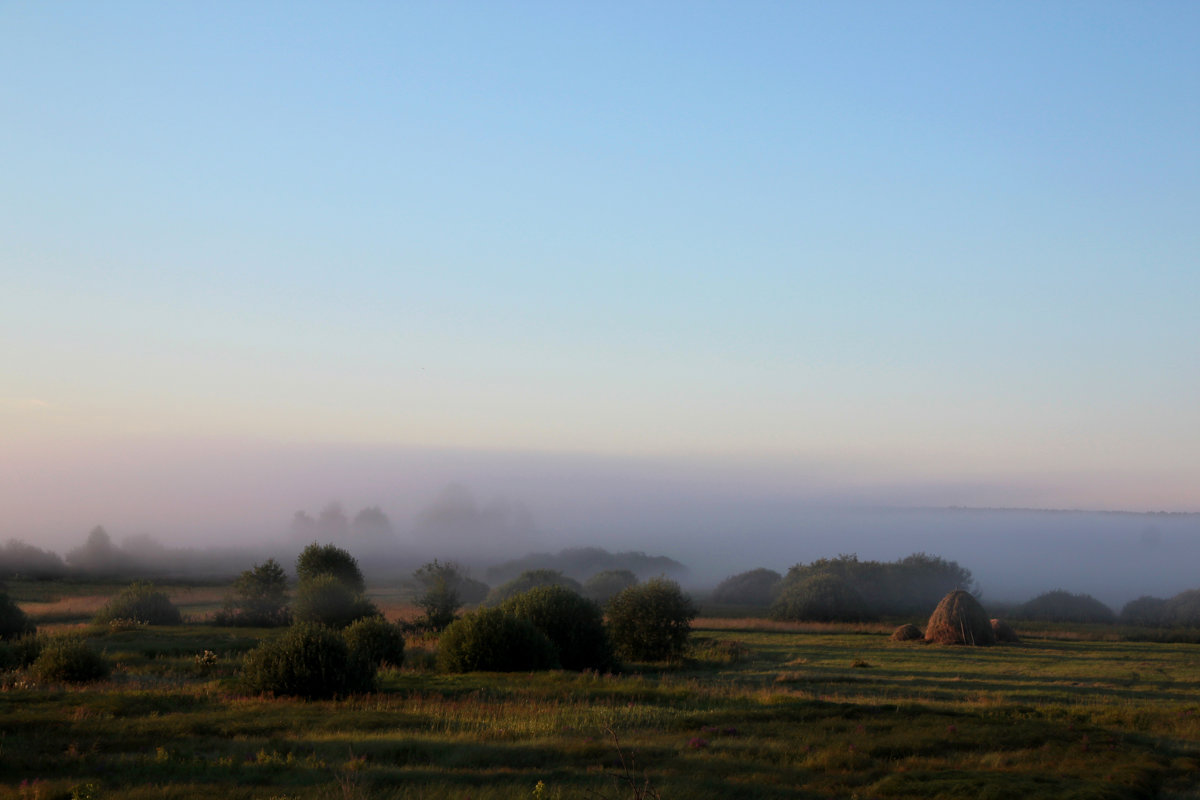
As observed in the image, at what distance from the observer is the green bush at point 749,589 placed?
105 metres

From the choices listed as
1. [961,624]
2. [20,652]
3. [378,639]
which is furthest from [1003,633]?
[20,652]

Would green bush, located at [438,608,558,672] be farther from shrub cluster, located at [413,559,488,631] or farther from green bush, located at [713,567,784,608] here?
green bush, located at [713,567,784,608]

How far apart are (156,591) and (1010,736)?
45.8 meters

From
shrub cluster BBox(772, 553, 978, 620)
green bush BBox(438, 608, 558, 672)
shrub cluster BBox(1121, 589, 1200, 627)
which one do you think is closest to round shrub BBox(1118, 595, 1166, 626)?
shrub cluster BBox(1121, 589, 1200, 627)

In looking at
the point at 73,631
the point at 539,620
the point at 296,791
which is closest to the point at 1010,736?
the point at 296,791

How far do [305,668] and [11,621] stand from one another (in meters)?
24.4

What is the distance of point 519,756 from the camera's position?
537 inches

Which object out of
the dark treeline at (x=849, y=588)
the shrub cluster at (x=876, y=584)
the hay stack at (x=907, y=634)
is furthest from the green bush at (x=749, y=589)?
the hay stack at (x=907, y=634)

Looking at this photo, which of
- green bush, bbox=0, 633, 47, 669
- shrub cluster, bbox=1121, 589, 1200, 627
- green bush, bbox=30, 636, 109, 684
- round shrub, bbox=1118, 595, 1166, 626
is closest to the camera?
green bush, bbox=30, 636, 109, 684

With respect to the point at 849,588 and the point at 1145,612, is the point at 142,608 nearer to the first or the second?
the point at 849,588

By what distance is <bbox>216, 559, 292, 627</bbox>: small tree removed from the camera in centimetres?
4778

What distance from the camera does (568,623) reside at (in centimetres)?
3306

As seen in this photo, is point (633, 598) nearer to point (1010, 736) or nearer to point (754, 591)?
point (1010, 736)

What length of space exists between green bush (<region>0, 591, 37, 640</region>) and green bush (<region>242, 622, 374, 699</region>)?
21563mm
